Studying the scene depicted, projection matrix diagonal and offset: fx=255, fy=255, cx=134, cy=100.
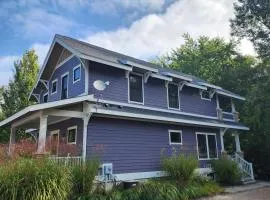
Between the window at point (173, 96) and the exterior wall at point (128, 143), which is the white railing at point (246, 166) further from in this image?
the window at point (173, 96)

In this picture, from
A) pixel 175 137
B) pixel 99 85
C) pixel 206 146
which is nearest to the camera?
pixel 99 85

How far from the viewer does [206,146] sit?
15820 mm

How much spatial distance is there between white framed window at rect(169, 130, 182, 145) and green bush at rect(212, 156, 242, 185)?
261 centimetres

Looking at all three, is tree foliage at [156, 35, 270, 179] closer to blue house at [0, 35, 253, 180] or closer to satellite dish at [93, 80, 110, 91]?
blue house at [0, 35, 253, 180]

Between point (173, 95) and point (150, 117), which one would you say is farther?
point (173, 95)

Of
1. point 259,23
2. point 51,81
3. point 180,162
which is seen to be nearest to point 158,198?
point 180,162

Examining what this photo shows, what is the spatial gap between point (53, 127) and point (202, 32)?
27.4 meters

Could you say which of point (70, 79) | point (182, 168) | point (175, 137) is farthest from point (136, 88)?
point (182, 168)

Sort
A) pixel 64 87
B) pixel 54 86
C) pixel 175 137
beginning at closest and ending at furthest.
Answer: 1. pixel 64 87
2. pixel 175 137
3. pixel 54 86

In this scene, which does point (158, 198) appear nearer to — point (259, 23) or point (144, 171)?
point (144, 171)

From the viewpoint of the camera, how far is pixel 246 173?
51.2 ft

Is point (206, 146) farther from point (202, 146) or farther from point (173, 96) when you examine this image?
point (173, 96)

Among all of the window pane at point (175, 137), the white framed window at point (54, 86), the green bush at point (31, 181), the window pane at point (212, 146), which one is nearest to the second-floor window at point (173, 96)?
the window pane at point (175, 137)

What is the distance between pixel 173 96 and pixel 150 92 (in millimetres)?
1967
